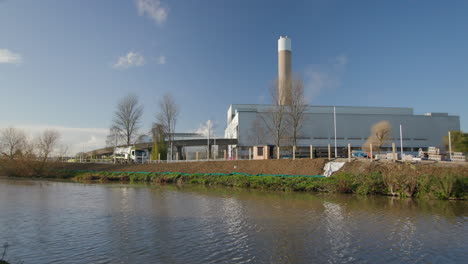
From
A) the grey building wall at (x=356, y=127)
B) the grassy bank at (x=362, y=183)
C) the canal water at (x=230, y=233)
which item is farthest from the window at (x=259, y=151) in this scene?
the grey building wall at (x=356, y=127)

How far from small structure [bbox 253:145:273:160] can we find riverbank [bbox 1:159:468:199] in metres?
2.15

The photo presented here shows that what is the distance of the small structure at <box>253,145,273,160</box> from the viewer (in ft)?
113

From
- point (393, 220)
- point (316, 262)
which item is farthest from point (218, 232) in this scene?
point (393, 220)

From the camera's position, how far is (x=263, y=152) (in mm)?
34781

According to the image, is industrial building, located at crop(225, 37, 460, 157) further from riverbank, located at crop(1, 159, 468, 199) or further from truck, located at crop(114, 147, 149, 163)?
riverbank, located at crop(1, 159, 468, 199)

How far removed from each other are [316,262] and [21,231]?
882 centimetres

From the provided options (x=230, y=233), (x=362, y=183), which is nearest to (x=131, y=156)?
(x=362, y=183)

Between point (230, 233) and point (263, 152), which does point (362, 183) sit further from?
point (230, 233)

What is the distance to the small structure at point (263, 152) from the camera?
34.3m

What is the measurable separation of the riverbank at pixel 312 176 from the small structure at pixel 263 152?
7.04 feet

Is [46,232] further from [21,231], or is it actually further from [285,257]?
[285,257]

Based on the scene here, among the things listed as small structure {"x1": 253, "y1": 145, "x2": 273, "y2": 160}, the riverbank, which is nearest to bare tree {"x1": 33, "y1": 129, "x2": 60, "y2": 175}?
the riverbank

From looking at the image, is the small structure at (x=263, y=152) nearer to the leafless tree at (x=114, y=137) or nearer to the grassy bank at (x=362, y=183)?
the grassy bank at (x=362, y=183)

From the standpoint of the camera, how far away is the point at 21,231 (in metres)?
9.82
